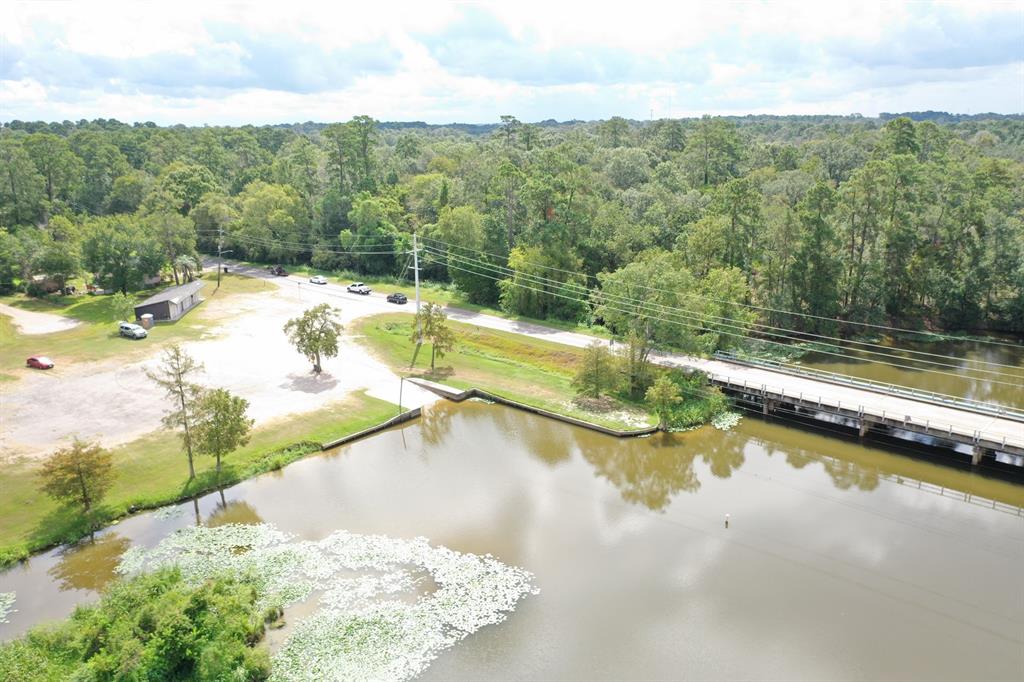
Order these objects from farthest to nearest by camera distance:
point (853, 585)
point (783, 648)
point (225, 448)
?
point (225, 448), point (853, 585), point (783, 648)

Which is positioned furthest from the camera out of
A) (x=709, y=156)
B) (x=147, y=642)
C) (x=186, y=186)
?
(x=186, y=186)

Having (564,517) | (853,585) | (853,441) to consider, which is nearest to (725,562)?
(853,585)

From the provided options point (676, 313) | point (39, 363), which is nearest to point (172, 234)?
point (39, 363)

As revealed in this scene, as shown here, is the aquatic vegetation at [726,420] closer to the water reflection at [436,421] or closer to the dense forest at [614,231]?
the dense forest at [614,231]

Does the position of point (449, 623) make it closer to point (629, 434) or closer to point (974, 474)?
point (629, 434)

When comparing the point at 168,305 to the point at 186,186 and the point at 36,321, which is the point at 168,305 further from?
the point at 186,186

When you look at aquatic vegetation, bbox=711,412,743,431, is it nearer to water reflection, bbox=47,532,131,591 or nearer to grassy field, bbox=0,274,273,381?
water reflection, bbox=47,532,131,591

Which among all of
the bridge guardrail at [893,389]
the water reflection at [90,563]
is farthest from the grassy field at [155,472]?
the bridge guardrail at [893,389]
